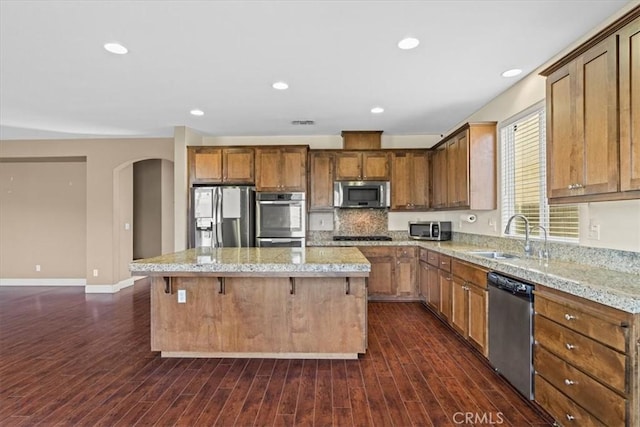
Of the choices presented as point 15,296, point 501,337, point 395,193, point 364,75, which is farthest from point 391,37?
point 15,296

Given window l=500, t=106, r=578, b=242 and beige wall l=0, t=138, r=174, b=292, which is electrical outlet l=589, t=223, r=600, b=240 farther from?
beige wall l=0, t=138, r=174, b=292

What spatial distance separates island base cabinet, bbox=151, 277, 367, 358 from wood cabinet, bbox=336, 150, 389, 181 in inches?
104

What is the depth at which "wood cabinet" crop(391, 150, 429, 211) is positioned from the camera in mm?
5352

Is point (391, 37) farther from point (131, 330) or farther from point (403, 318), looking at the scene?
point (131, 330)

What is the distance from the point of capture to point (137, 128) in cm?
527

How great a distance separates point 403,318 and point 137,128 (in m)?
4.89

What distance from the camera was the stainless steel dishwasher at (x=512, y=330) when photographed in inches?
89.9

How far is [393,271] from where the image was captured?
16.7 ft

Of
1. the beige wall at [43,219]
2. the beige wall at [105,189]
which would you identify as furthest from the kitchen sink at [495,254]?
the beige wall at [43,219]

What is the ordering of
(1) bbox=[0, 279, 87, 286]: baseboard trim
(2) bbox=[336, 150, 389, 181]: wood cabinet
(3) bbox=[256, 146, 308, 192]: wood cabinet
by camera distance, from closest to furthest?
(3) bbox=[256, 146, 308, 192]: wood cabinet, (2) bbox=[336, 150, 389, 181]: wood cabinet, (1) bbox=[0, 279, 87, 286]: baseboard trim

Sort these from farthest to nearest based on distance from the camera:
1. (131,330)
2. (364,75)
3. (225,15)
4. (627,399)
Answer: (131,330) → (364,75) → (225,15) → (627,399)

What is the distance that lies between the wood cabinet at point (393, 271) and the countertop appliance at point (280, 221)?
1.02 metres

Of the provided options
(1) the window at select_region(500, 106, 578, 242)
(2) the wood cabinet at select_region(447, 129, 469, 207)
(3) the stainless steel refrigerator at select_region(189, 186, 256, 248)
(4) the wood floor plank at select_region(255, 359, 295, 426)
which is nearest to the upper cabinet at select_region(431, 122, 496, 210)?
(2) the wood cabinet at select_region(447, 129, 469, 207)

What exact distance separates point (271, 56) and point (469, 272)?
2720 mm
